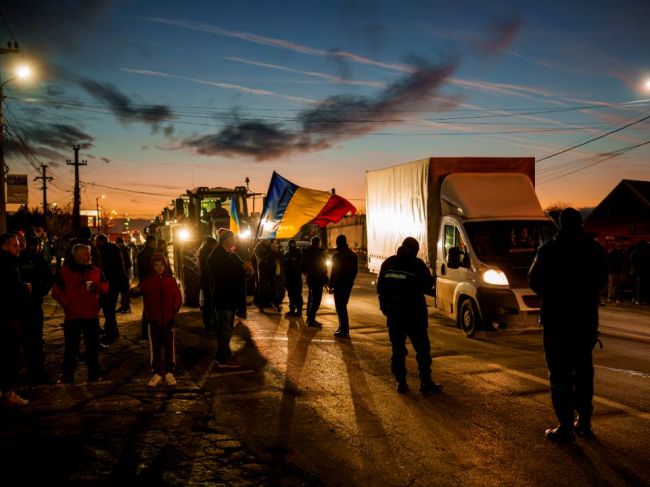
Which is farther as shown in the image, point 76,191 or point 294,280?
point 76,191

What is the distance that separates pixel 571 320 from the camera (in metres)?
5.05

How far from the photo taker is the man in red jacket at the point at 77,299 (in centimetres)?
690

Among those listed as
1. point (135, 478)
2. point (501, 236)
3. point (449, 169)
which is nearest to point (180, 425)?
point (135, 478)

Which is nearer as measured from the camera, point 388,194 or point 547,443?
point 547,443

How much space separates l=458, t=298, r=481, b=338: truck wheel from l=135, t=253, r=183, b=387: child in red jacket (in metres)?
5.41

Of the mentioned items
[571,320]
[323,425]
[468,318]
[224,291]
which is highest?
[224,291]

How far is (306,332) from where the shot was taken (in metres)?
10.9

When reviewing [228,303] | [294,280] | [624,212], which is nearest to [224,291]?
[228,303]

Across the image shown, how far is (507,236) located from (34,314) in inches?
304

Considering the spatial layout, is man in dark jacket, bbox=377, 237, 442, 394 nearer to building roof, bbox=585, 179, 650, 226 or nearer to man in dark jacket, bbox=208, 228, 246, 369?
man in dark jacket, bbox=208, 228, 246, 369

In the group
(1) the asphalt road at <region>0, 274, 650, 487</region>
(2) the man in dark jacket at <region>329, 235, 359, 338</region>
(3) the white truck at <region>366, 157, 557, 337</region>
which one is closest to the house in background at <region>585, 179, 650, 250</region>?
(3) the white truck at <region>366, 157, 557, 337</region>

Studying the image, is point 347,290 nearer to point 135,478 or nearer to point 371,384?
point 371,384

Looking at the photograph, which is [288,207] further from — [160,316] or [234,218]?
[160,316]

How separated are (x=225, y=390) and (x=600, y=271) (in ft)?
14.0
